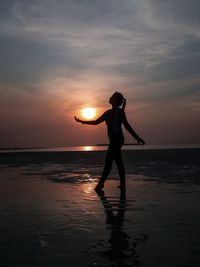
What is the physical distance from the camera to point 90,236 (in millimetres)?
2996

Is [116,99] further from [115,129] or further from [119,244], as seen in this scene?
[119,244]

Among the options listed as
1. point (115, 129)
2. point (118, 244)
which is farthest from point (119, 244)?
point (115, 129)

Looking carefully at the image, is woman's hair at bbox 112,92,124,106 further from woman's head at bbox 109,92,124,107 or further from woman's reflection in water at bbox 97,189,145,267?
woman's reflection in water at bbox 97,189,145,267

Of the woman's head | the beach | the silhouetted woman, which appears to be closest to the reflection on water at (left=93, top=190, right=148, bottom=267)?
the beach

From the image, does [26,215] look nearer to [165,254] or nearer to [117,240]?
[117,240]

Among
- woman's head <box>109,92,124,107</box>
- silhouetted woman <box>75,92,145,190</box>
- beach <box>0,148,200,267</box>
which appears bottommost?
beach <box>0,148,200,267</box>

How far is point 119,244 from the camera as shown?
2.72 meters

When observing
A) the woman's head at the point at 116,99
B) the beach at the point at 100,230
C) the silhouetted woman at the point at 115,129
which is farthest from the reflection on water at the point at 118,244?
the woman's head at the point at 116,99

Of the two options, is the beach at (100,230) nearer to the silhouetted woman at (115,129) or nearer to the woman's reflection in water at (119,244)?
the woman's reflection in water at (119,244)

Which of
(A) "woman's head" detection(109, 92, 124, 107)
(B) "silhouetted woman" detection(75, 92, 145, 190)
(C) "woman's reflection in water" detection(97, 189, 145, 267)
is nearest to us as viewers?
(C) "woman's reflection in water" detection(97, 189, 145, 267)

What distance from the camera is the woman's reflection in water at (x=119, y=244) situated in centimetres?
233

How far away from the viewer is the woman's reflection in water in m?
2.33

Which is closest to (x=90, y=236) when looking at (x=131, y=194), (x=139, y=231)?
(x=139, y=231)

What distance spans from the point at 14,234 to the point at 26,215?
0.91m
